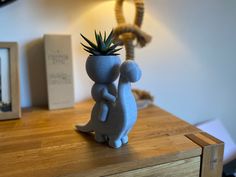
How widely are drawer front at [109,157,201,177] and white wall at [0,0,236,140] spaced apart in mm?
598

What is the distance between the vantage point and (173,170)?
2.14 ft

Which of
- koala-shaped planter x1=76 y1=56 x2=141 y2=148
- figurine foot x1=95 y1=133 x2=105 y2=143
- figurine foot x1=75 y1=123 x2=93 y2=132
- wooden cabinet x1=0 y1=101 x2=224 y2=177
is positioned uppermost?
koala-shaped planter x1=76 y1=56 x2=141 y2=148

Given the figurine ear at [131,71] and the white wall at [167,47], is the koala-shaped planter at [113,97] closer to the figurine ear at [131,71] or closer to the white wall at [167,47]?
the figurine ear at [131,71]

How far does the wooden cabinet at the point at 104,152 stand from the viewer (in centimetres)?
57

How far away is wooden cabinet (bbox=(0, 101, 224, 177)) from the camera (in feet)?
1.86

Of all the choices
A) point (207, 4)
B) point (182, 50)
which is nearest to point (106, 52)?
point (182, 50)

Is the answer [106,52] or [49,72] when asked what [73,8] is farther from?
[106,52]

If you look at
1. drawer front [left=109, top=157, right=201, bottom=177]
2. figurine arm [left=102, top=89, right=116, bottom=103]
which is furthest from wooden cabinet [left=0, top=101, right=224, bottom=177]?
figurine arm [left=102, top=89, right=116, bottom=103]

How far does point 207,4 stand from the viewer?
4.16ft

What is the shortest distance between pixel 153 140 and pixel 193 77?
29.4 inches

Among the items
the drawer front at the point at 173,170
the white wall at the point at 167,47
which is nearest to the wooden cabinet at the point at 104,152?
the drawer front at the point at 173,170

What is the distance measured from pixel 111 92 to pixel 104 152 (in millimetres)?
173

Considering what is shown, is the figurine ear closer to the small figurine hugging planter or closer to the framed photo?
the small figurine hugging planter

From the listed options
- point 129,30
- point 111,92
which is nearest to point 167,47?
point 129,30
